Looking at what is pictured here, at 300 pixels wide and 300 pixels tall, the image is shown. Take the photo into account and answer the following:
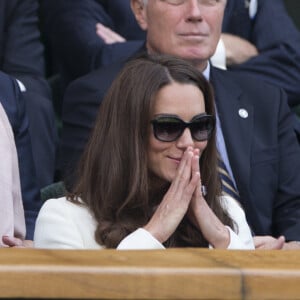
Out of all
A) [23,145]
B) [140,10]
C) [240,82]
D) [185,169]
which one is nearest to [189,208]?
[185,169]

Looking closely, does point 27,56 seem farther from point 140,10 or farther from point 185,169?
point 185,169

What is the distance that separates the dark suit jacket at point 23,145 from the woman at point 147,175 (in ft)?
2.01

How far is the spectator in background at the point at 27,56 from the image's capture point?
4926 mm

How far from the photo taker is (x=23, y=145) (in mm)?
4219

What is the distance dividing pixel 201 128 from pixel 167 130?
4.3 inches

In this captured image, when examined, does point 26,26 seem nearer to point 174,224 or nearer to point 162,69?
point 162,69

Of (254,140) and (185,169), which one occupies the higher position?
(185,169)

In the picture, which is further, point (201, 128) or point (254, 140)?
point (254, 140)

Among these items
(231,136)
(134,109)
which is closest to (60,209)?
(134,109)

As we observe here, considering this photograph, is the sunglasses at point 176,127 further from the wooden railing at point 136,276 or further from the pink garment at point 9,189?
the wooden railing at point 136,276

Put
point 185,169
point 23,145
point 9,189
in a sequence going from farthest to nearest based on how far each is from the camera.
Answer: point 23,145, point 9,189, point 185,169

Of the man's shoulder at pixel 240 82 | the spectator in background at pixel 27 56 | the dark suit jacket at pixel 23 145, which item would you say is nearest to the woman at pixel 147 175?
the dark suit jacket at pixel 23 145

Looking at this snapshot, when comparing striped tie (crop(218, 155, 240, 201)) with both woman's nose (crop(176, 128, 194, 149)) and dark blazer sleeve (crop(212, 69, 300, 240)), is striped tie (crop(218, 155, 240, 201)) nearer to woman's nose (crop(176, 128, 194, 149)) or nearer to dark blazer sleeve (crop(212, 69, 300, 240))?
dark blazer sleeve (crop(212, 69, 300, 240))

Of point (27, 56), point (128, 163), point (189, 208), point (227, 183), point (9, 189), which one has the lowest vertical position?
point (227, 183)
